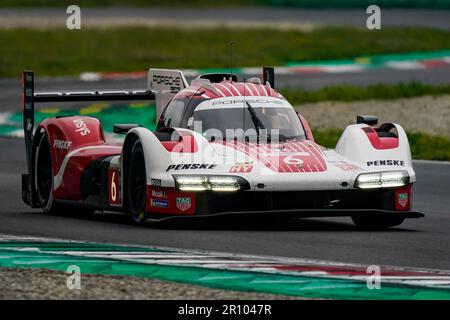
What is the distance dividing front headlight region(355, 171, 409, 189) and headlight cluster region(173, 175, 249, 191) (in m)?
1.00

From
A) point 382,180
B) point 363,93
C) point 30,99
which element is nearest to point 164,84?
point 30,99

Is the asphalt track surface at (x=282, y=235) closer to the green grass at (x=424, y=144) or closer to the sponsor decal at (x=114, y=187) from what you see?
the sponsor decal at (x=114, y=187)

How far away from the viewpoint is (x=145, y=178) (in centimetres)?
1280

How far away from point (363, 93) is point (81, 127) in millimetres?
13569

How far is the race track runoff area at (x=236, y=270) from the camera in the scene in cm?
908

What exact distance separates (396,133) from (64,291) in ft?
17.4

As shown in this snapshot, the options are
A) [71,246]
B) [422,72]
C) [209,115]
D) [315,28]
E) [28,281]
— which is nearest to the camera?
[28,281]

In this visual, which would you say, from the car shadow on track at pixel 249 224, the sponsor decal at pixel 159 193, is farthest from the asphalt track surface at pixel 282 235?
the sponsor decal at pixel 159 193

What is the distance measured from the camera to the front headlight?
41.3 feet

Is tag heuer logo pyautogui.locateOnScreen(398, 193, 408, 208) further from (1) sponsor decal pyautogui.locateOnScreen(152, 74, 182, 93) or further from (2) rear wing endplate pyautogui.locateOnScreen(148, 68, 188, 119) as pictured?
(1) sponsor decal pyautogui.locateOnScreen(152, 74, 182, 93)

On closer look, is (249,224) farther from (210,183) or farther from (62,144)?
(62,144)
